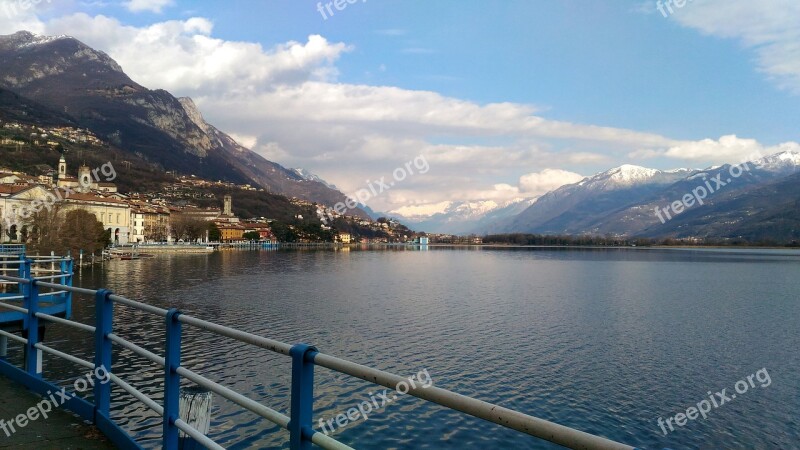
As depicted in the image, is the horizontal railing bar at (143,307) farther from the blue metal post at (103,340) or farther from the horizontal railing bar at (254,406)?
the horizontal railing bar at (254,406)

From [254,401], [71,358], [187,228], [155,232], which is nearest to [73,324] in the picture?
[71,358]

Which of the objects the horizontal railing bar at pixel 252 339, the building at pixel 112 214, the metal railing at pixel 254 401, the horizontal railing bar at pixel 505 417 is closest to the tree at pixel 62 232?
the building at pixel 112 214

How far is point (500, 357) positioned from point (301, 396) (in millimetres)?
24040

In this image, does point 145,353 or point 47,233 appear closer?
point 145,353

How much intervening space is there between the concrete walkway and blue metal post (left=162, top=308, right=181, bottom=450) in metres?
1.07

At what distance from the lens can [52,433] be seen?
6074 millimetres

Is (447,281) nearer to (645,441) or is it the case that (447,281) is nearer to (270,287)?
(270,287)

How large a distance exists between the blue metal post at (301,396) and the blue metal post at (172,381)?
200cm

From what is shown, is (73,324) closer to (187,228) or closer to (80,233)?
(80,233)

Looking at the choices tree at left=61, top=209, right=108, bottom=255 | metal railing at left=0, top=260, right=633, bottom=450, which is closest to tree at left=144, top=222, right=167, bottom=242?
tree at left=61, top=209, right=108, bottom=255

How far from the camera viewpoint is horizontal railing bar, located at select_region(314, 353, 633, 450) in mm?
2449

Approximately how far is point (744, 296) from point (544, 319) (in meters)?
30.1

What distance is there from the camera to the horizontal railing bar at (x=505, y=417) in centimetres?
245

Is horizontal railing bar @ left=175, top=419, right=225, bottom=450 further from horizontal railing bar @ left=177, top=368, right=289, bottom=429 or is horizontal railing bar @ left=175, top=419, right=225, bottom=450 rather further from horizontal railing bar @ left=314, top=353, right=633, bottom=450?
horizontal railing bar @ left=314, top=353, right=633, bottom=450
